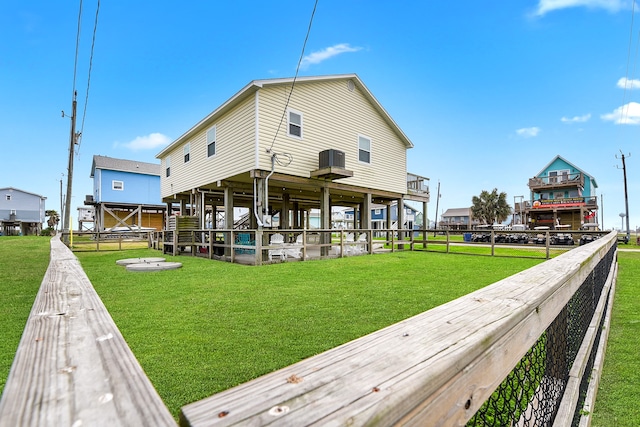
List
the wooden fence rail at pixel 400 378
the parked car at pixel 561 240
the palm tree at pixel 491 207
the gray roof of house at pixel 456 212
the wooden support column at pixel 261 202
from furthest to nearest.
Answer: the gray roof of house at pixel 456 212, the palm tree at pixel 491 207, the parked car at pixel 561 240, the wooden support column at pixel 261 202, the wooden fence rail at pixel 400 378

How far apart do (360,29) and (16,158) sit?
46.3m

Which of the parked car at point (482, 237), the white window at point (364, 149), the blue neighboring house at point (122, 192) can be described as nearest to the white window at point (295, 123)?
the white window at point (364, 149)

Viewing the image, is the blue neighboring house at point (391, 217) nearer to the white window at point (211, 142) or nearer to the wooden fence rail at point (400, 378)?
the white window at point (211, 142)

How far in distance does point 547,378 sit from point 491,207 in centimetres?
4581

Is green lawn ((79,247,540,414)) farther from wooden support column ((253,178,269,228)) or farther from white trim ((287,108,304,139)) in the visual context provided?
white trim ((287,108,304,139))

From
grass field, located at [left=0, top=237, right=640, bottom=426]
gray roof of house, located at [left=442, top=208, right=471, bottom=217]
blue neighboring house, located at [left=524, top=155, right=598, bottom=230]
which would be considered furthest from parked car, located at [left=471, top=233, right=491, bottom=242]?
gray roof of house, located at [left=442, top=208, right=471, bottom=217]

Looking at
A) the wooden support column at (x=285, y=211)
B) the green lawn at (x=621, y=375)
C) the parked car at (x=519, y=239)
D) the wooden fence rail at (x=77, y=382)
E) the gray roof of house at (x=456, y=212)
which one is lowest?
the green lawn at (x=621, y=375)

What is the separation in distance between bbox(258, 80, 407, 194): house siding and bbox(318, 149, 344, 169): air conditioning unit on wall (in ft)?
2.13

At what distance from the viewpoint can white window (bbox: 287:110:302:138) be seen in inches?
450

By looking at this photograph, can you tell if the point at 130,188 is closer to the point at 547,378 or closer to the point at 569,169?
the point at 547,378

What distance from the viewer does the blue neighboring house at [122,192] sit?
25859 mm

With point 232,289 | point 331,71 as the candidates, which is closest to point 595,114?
point 331,71

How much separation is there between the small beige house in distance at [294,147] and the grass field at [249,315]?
4352 millimetres

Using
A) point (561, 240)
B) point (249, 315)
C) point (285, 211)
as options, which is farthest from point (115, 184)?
point (561, 240)
